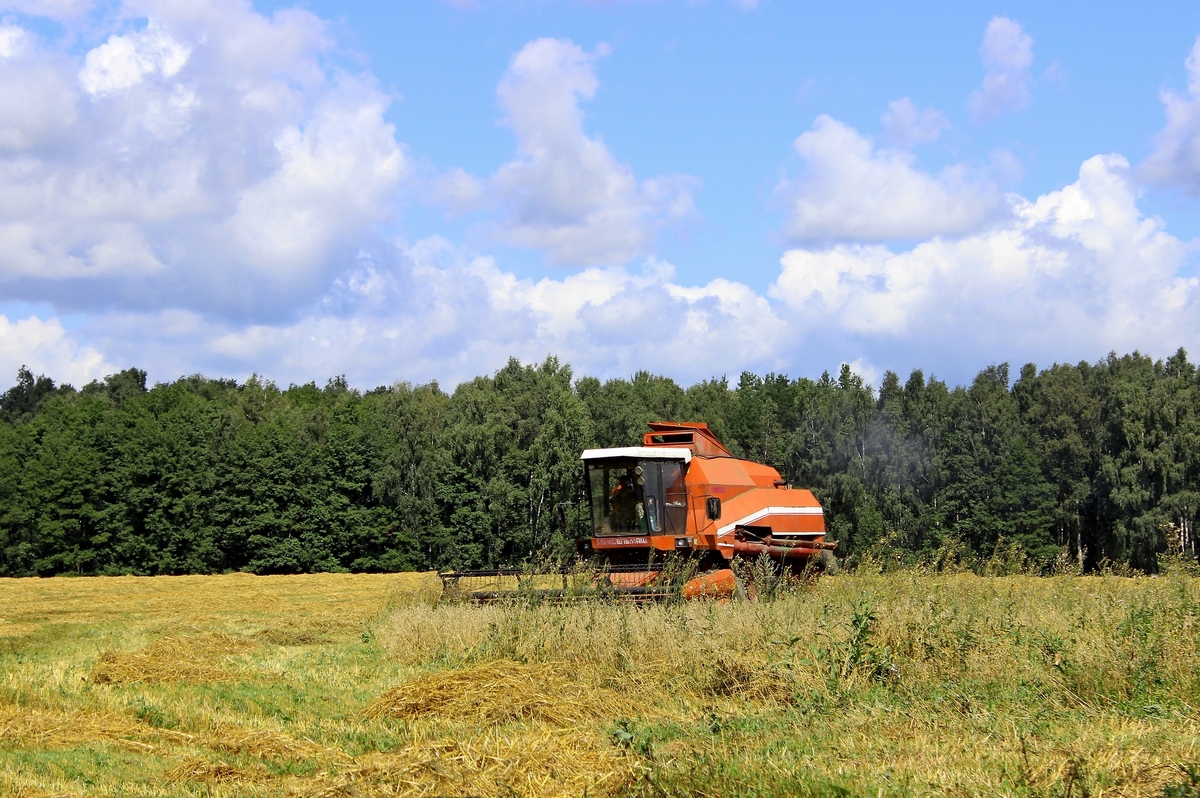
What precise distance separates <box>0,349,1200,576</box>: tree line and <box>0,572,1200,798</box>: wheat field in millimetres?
42065

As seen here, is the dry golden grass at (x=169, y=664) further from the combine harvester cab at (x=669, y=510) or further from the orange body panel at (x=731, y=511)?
the orange body panel at (x=731, y=511)

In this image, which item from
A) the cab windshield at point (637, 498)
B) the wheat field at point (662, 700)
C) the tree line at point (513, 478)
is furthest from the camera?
the tree line at point (513, 478)

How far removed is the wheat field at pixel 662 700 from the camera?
6766 mm

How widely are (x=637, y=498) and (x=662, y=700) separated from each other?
10.3 metres

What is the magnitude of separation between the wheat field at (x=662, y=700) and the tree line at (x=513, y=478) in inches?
1656

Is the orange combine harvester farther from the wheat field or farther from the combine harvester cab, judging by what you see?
the wheat field

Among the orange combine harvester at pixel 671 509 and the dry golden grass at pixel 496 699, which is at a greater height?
the orange combine harvester at pixel 671 509

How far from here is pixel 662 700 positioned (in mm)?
10602

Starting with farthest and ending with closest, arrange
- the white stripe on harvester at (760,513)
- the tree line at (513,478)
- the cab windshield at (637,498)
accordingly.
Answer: the tree line at (513,478)
the white stripe on harvester at (760,513)
the cab windshield at (637,498)

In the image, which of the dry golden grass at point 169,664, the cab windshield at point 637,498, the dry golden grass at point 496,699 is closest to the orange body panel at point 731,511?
the cab windshield at point 637,498

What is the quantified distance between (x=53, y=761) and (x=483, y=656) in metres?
5.61

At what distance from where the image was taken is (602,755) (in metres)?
7.41

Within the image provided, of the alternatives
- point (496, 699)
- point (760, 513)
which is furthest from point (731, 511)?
point (496, 699)

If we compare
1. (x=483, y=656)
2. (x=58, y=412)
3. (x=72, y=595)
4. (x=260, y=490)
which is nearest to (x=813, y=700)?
(x=483, y=656)
